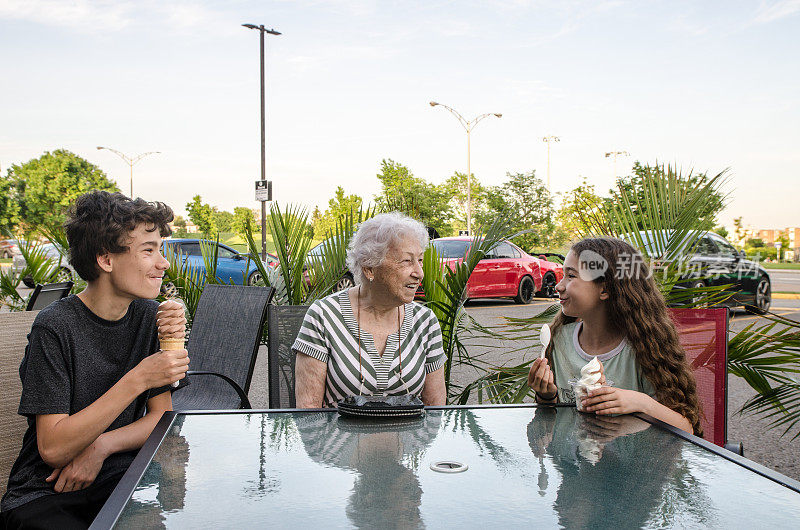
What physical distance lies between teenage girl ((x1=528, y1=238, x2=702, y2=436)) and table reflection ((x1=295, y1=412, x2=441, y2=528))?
2.00 feet

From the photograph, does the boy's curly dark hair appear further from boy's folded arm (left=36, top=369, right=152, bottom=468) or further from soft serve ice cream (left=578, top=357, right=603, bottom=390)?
soft serve ice cream (left=578, top=357, right=603, bottom=390)

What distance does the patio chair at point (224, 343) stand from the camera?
3.81m

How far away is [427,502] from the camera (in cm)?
139

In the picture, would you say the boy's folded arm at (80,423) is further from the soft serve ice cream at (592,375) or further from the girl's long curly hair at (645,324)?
the girl's long curly hair at (645,324)

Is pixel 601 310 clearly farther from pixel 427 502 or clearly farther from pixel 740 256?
pixel 740 256

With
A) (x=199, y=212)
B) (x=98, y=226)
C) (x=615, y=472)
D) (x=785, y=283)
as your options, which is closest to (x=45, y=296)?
(x=98, y=226)

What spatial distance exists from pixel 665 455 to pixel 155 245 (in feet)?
5.61

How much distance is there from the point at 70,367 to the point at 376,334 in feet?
3.77

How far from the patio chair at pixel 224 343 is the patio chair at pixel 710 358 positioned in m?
2.18

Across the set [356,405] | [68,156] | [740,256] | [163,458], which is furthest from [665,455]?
[68,156]

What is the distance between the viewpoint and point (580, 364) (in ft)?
8.88

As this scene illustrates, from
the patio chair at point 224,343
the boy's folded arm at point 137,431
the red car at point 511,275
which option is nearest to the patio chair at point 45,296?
the patio chair at point 224,343

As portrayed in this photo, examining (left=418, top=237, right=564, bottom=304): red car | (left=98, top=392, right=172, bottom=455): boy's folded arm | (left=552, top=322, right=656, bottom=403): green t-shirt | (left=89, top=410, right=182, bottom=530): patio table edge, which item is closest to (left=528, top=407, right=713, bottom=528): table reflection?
(left=552, top=322, right=656, bottom=403): green t-shirt

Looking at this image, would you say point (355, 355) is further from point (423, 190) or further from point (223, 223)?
point (223, 223)
